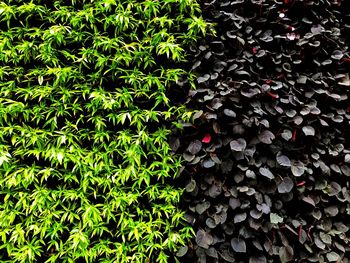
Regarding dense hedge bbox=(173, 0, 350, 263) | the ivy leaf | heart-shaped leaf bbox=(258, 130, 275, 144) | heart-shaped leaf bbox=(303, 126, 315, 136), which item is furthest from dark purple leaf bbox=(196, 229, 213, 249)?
heart-shaped leaf bbox=(303, 126, 315, 136)

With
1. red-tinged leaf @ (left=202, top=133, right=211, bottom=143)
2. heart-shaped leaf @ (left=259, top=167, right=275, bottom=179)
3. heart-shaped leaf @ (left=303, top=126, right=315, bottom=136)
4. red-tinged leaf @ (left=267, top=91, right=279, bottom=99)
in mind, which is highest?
red-tinged leaf @ (left=267, top=91, right=279, bottom=99)

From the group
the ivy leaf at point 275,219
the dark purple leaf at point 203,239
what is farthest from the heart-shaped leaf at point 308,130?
the dark purple leaf at point 203,239

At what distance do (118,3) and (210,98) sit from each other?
0.83 m

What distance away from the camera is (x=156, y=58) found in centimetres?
229

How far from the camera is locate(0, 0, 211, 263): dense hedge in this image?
6.72 ft

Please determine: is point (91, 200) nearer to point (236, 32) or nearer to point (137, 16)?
point (137, 16)

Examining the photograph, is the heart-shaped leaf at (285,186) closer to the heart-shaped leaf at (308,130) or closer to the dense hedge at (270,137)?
the dense hedge at (270,137)

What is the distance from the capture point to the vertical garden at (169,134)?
2072mm

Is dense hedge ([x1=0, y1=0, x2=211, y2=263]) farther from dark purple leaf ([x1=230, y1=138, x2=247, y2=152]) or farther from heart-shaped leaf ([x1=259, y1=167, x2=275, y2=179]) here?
heart-shaped leaf ([x1=259, y1=167, x2=275, y2=179])

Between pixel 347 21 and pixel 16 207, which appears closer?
pixel 16 207

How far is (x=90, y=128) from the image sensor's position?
86.8 inches

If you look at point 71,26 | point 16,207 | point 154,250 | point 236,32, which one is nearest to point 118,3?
point 71,26

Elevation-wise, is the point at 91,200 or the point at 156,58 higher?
the point at 156,58

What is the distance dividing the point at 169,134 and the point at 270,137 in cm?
62
